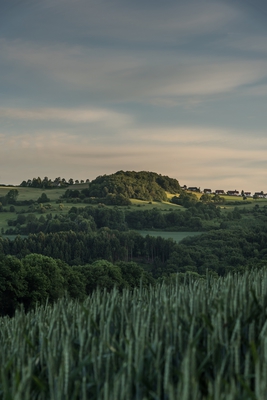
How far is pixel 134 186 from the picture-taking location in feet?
335

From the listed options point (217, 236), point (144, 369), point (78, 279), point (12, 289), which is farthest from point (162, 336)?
point (217, 236)

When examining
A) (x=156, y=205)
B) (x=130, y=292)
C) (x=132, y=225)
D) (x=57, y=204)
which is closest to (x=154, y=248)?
(x=132, y=225)

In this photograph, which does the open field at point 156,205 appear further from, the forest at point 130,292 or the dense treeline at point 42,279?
the dense treeline at point 42,279

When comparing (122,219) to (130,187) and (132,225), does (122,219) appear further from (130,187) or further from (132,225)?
(130,187)

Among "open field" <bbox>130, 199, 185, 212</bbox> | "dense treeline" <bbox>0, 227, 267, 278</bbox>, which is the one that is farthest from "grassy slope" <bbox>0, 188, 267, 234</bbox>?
"dense treeline" <bbox>0, 227, 267, 278</bbox>

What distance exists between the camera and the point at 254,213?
299 ft

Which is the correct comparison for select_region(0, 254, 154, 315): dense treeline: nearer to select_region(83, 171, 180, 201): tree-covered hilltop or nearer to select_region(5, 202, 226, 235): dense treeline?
select_region(5, 202, 226, 235): dense treeline

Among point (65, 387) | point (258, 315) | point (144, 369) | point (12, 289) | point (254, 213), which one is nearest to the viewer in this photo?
point (65, 387)

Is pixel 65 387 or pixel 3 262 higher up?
pixel 65 387

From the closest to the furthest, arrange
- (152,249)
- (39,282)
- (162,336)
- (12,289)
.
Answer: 1. (162,336)
2. (12,289)
3. (39,282)
4. (152,249)

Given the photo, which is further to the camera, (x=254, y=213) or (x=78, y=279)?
(x=254, y=213)

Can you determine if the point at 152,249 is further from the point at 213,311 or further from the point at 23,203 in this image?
the point at 213,311

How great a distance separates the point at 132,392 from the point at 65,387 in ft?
1.12

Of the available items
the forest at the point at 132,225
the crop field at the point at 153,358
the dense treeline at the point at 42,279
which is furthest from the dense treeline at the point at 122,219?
the crop field at the point at 153,358
